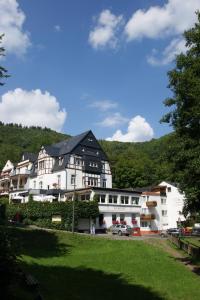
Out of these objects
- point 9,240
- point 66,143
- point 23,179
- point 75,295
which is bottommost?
point 75,295

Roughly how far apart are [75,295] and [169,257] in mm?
16352

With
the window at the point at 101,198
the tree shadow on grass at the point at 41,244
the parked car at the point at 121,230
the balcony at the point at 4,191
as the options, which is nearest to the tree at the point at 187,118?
the tree shadow on grass at the point at 41,244

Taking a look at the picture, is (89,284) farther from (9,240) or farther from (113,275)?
(9,240)

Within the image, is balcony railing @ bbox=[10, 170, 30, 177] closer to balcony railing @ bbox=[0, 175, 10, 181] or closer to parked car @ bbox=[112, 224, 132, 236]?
balcony railing @ bbox=[0, 175, 10, 181]

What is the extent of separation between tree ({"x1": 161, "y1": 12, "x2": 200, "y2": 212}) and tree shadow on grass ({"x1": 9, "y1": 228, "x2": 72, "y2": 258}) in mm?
12960

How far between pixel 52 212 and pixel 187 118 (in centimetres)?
3401

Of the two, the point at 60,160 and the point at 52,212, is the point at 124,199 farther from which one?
the point at 60,160

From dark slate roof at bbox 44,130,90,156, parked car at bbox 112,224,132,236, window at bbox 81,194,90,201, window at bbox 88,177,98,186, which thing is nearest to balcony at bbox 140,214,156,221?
window at bbox 88,177,98,186

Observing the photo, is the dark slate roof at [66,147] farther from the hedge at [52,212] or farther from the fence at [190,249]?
the fence at [190,249]

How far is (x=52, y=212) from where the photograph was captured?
5628cm

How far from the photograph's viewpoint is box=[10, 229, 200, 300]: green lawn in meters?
20.2

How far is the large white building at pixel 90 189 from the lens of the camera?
6257cm

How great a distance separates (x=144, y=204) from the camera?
7619cm

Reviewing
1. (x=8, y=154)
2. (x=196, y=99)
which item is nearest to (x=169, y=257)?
(x=196, y=99)
